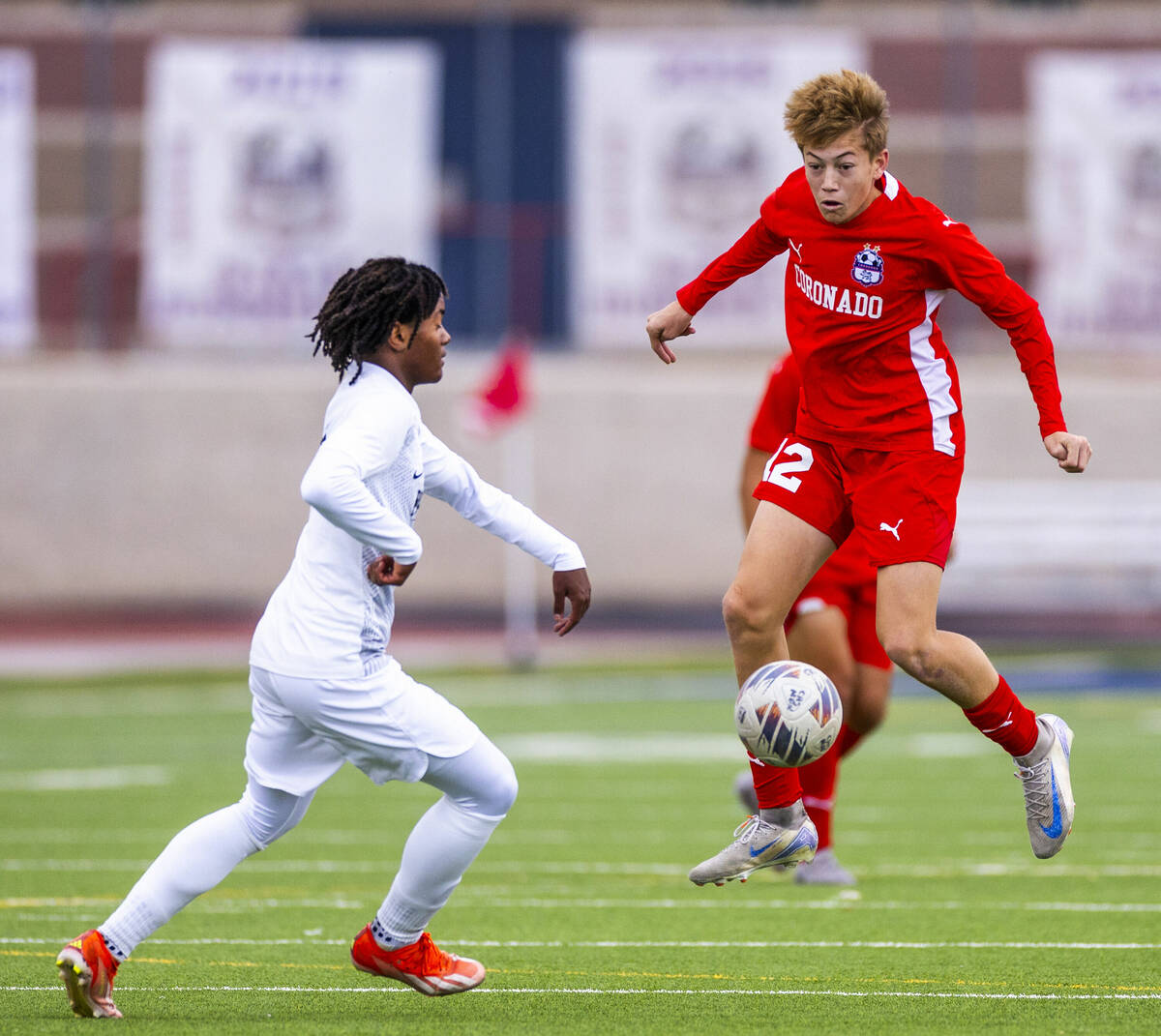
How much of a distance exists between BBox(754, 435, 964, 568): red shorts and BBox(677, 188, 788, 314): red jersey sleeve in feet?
1.99

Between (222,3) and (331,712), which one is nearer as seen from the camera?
(331,712)

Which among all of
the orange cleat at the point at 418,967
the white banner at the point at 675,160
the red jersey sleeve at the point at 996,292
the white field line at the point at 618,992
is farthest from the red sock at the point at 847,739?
the white banner at the point at 675,160

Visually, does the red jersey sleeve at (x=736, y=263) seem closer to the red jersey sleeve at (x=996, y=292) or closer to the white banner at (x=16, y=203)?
the red jersey sleeve at (x=996, y=292)

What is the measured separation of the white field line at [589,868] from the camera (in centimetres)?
902

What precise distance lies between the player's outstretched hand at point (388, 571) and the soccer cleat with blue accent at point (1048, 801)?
2.17 meters

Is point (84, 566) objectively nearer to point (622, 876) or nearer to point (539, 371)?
point (539, 371)

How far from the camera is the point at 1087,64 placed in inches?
949

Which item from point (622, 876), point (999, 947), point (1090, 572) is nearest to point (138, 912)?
point (999, 947)

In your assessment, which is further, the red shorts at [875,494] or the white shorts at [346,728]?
the red shorts at [875,494]

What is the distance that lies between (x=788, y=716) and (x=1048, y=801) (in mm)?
913

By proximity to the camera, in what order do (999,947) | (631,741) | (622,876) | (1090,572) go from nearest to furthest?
(999,947), (622,876), (631,741), (1090,572)

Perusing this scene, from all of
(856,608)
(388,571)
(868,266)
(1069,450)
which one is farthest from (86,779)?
(1069,450)

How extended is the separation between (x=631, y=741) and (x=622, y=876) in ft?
19.0

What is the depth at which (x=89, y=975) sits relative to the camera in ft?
18.1
